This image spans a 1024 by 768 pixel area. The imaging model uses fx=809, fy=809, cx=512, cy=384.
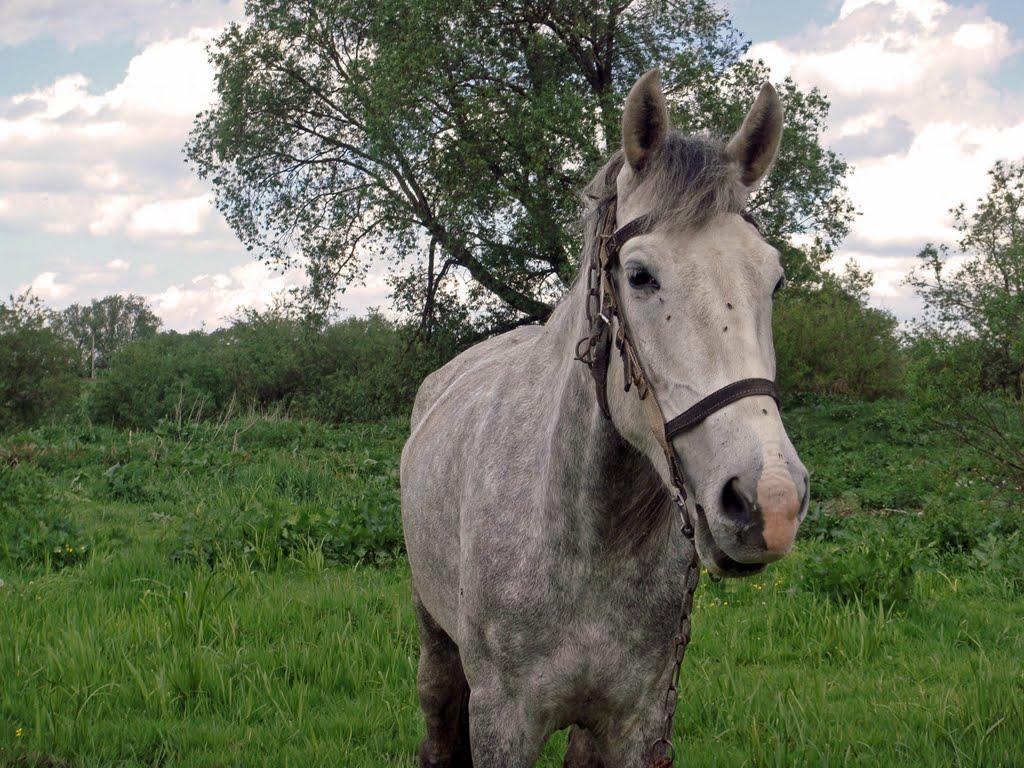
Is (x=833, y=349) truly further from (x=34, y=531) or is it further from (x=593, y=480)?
(x=593, y=480)

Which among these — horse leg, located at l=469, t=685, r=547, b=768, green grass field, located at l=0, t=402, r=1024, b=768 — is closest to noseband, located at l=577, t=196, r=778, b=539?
horse leg, located at l=469, t=685, r=547, b=768

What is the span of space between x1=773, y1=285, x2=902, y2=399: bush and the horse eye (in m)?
20.1

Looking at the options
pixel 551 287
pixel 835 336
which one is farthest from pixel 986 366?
pixel 835 336

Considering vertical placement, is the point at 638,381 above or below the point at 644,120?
below

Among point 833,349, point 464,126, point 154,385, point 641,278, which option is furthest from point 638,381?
point 154,385

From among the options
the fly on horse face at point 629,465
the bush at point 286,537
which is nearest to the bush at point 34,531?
the bush at point 286,537

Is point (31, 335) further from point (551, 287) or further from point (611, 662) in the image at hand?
point (611, 662)

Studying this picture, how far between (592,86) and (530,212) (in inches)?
147

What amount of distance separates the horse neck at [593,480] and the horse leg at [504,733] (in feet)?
1.81

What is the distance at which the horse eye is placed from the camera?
1960 millimetres

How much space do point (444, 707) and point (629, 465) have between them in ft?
6.22

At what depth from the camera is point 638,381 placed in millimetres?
1954

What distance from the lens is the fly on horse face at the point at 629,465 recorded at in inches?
68.2

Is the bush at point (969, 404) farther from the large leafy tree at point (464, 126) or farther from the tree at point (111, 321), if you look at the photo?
the tree at point (111, 321)
